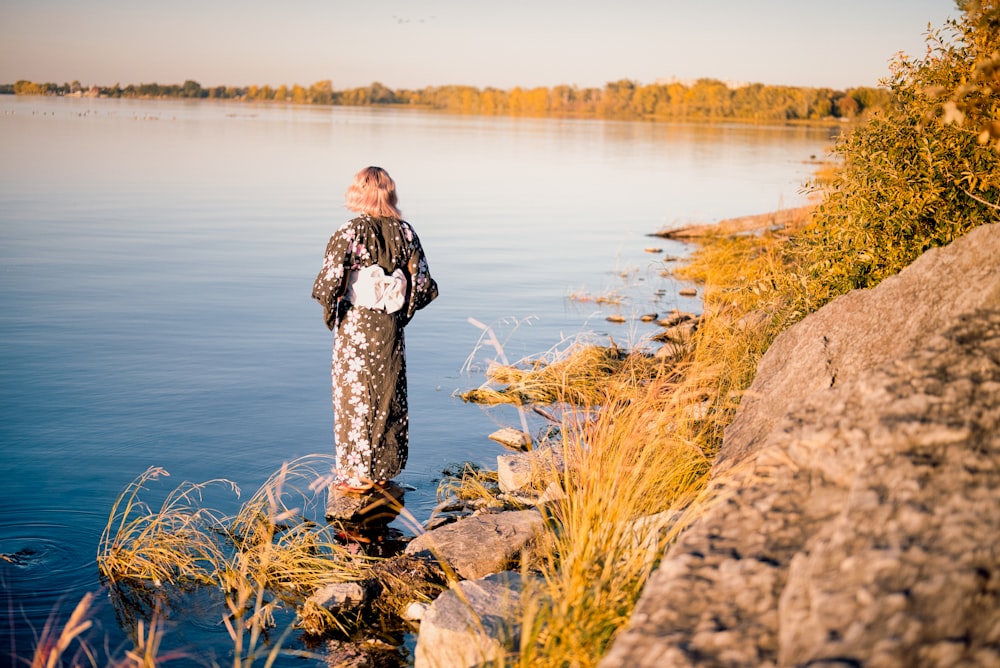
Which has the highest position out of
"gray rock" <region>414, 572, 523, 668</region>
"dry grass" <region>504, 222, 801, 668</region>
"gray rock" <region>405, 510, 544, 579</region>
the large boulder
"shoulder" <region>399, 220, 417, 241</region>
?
"shoulder" <region>399, 220, 417, 241</region>

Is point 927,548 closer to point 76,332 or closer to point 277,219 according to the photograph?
point 76,332

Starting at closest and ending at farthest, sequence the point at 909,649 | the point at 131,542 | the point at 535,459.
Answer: the point at 909,649, the point at 131,542, the point at 535,459

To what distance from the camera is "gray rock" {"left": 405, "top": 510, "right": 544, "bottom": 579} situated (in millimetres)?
5719

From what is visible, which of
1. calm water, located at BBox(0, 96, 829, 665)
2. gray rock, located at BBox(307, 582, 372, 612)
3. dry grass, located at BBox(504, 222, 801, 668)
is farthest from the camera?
calm water, located at BBox(0, 96, 829, 665)

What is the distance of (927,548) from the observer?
2.58 meters

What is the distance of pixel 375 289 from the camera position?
7250 mm

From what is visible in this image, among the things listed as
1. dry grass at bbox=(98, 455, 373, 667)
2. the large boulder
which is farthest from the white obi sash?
the large boulder

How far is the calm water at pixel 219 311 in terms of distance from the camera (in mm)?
7766

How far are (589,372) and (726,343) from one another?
1702 mm

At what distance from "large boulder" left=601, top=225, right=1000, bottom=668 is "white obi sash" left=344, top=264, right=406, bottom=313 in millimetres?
4065

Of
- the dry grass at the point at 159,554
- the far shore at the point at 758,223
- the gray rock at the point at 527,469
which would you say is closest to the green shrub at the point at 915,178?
the gray rock at the point at 527,469

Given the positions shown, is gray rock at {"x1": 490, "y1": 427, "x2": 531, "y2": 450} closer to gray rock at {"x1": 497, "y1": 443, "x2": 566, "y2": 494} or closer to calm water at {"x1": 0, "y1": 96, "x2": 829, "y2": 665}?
calm water at {"x1": 0, "y1": 96, "x2": 829, "y2": 665}

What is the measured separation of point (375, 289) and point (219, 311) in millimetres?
7824

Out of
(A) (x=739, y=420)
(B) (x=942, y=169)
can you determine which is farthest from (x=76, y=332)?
(B) (x=942, y=169)
